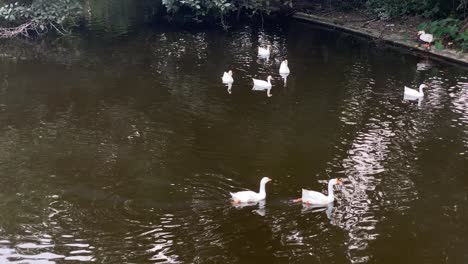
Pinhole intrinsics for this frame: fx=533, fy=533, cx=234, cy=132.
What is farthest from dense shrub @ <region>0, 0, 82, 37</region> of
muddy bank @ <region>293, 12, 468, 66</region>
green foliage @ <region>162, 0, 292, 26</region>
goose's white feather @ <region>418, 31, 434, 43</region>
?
goose's white feather @ <region>418, 31, 434, 43</region>

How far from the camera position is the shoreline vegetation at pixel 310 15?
25.8m

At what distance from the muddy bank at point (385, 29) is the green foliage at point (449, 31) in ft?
1.84

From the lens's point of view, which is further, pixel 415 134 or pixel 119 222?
pixel 415 134

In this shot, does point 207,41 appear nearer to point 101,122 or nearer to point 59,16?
point 59,16

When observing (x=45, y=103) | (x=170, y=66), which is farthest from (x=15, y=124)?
(x=170, y=66)

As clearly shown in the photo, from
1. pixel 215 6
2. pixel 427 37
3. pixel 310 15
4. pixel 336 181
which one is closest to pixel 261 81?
pixel 336 181

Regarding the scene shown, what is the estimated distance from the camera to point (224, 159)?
13.5 metres

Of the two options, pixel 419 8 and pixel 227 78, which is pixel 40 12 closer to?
pixel 227 78

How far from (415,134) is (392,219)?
A: 4995mm

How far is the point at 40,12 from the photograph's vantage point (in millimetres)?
26203

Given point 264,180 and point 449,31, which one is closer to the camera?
point 264,180

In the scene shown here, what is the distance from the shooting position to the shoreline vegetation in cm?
2578

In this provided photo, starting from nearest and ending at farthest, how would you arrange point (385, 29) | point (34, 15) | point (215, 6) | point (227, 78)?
point (227, 78), point (34, 15), point (215, 6), point (385, 29)

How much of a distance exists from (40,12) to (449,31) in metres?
19.7
